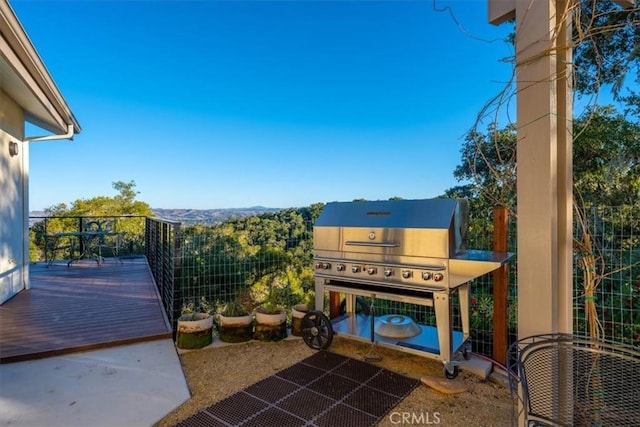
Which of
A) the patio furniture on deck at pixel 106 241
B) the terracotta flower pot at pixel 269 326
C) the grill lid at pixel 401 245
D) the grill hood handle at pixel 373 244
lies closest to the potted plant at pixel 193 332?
the terracotta flower pot at pixel 269 326

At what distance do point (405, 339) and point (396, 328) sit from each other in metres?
0.11

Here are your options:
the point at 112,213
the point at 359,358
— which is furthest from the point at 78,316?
the point at 112,213

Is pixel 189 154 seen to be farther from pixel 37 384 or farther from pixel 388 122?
pixel 37 384

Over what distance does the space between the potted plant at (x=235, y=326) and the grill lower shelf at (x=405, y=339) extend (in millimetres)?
883

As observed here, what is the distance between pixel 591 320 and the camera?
190 cm

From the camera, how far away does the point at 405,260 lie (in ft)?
8.95

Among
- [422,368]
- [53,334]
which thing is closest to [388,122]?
[422,368]

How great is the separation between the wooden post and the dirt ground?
34 centimetres

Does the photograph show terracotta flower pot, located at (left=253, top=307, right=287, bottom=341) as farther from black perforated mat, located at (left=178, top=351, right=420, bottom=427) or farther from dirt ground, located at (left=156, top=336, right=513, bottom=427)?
black perforated mat, located at (left=178, top=351, right=420, bottom=427)

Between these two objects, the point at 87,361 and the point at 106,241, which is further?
the point at 106,241

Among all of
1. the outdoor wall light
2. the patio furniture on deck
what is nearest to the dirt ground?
the outdoor wall light

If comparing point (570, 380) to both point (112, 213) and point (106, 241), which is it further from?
point (112, 213)

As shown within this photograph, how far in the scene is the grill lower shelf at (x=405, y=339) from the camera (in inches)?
107

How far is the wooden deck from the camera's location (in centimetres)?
308
